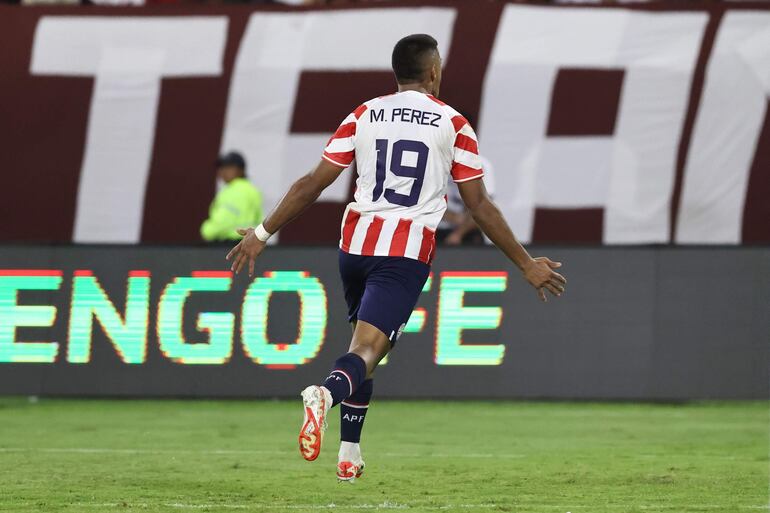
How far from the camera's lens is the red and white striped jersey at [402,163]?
6797mm

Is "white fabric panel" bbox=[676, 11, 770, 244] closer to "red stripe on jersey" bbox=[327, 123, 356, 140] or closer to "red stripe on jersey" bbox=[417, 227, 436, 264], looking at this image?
"red stripe on jersey" bbox=[417, 227, 436, 264]

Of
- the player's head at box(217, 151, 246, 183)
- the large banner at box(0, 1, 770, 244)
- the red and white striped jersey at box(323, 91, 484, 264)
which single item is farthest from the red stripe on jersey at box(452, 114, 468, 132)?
the large banner at box(0, 1, 770, 244)

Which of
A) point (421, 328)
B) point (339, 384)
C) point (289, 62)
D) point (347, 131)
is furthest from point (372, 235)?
point (289, 62)

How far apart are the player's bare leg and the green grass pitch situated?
1.67ft

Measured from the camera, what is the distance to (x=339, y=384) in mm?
6535

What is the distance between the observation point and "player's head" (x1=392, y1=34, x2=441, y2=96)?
689 centimetres

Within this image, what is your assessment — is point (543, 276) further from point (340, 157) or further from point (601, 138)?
point (601, 138)

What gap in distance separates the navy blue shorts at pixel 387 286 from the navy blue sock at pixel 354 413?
546 millimetres

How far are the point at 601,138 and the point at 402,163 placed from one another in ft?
32.3

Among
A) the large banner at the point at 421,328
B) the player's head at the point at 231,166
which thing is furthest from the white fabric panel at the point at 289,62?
the large banner at the point at 421,328

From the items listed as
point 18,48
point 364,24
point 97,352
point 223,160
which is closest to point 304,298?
point 97,352

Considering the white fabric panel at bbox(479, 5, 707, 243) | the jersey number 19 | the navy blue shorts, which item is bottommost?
the navy blue shorts

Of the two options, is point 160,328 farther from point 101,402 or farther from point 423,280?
point 423,280

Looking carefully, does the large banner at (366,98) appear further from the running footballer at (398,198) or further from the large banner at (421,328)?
the running footballer at (398,198)
